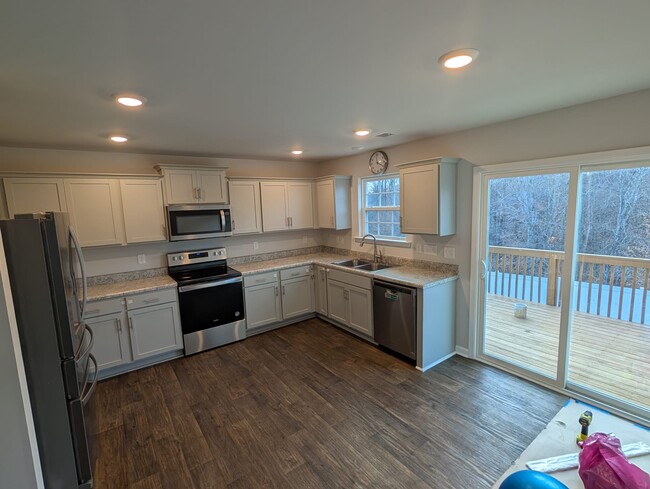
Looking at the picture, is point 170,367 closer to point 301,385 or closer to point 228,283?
point 228,283

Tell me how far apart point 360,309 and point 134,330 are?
254 centimetres

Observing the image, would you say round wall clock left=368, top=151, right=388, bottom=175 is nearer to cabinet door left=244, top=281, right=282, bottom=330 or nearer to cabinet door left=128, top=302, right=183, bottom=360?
cabinet door left=244, top=281, right=282, bottom=330

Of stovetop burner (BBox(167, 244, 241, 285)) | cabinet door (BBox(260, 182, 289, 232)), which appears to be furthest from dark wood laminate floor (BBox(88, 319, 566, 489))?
cabinet door (BBox(260, 182, 289, 232))

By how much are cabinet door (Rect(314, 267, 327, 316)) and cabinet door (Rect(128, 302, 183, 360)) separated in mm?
1889

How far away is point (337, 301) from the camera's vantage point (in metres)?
4.23

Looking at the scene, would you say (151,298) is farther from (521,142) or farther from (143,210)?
(521,142)

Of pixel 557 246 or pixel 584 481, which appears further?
pixel 557 246

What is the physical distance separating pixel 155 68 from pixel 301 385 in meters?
2.76

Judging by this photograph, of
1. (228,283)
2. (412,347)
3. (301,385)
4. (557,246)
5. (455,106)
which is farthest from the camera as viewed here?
(228,283)

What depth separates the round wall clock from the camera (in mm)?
4078

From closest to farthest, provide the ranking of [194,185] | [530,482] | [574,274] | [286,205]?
[530,482] < [574,274] < [194,185] < [286,205]

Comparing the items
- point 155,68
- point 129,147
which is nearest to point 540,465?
point 155,68

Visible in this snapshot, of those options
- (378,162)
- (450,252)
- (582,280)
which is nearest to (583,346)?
(582,280)

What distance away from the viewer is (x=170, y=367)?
3471 millimetres
